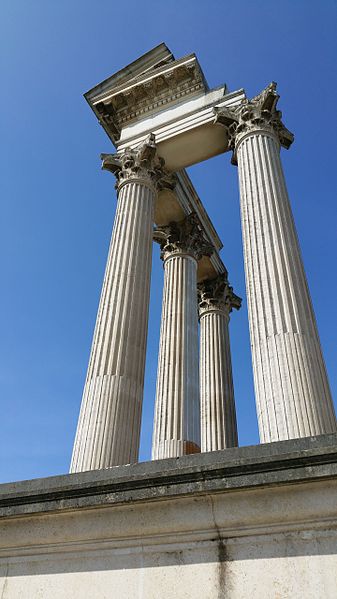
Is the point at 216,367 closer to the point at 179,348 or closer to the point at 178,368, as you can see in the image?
the point at 179,348

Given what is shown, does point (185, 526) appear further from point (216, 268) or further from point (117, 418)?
point (216, 268)

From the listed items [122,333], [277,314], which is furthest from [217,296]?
[277,314]

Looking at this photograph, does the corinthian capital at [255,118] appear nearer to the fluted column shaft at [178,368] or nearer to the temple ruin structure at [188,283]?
the temple ruin structure at [188,283]

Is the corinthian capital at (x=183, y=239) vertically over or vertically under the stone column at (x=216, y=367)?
over

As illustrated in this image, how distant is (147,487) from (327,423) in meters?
11.4

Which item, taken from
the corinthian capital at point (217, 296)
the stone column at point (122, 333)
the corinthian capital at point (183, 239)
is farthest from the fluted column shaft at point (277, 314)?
the corinthian capital at point (217, 296)

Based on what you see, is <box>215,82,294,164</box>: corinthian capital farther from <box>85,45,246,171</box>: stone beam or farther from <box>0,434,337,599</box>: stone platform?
<box>0,434,337,599</box>: stone platform

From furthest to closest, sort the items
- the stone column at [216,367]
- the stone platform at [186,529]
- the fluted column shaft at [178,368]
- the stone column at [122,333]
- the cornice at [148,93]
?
the cornice at [148,93] < the stone column at [216,367] < the fluted column shaft at [178,368] < the stone column at [122,333] < the stone platform at [186,529]

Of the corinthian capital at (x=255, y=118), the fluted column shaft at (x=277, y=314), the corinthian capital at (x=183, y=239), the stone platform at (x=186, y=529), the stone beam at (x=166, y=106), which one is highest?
the stone beam at (x=166, y=106)

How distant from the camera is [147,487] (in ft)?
31.0

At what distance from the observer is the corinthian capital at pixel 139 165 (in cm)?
3533

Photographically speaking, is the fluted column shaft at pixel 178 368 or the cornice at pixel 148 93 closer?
the fluted column shaft at pixel 178 368

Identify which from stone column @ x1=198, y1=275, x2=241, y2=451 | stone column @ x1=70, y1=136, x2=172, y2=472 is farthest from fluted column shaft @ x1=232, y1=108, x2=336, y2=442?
stone column @ x1=198, y1=275, x2=241, y2=451

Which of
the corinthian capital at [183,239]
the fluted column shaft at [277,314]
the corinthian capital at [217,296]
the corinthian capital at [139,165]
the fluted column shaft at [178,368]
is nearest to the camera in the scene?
the fluted column shaft at [277,314]
